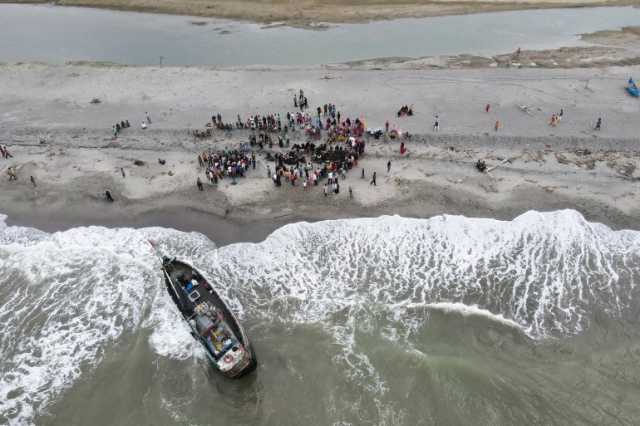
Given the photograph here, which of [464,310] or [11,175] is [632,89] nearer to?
[464,310]

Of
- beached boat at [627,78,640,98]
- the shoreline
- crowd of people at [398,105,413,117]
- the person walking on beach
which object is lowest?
the person walking on beach

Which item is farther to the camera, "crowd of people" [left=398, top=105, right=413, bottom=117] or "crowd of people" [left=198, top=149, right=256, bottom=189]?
"crowd of people" [left=398, top=105, right=413, bottom=117]

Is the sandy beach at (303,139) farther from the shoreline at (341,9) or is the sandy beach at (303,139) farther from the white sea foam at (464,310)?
the shoreline at (341,9)

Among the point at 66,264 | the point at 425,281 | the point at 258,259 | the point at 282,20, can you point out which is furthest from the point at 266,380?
the point at 282,20

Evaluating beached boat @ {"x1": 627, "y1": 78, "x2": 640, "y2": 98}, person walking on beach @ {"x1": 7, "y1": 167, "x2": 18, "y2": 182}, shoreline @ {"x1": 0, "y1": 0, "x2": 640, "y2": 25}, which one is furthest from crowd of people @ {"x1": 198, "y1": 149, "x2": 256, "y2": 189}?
shoreline @ {"x1": 0, "y1": 0, "x2": 640, "y2": 25}

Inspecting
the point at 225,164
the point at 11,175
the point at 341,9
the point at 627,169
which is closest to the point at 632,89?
the point at 627,169

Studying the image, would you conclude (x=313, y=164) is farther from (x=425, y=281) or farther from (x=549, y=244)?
(x=549, y=244)

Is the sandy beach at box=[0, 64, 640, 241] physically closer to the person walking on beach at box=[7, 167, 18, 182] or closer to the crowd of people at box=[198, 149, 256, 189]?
the person walking on beach at box=[7, 167, 18, 182]
